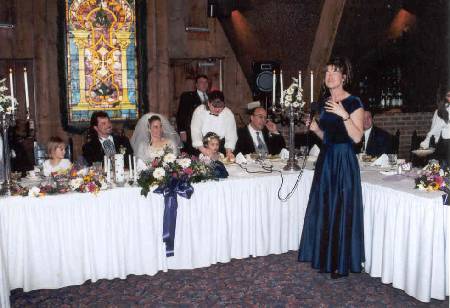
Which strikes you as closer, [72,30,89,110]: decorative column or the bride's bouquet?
the bride's bouquet

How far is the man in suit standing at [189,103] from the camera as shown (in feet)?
23.0

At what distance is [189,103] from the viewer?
7094 mm

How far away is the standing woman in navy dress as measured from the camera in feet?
12.1

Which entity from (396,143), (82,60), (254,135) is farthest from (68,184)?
(82,60)

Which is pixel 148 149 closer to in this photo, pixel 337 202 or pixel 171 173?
pixel 171 173

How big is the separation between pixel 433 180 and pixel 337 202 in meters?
0.70

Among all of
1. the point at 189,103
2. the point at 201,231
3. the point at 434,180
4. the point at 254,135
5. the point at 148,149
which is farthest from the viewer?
the point at 189,103

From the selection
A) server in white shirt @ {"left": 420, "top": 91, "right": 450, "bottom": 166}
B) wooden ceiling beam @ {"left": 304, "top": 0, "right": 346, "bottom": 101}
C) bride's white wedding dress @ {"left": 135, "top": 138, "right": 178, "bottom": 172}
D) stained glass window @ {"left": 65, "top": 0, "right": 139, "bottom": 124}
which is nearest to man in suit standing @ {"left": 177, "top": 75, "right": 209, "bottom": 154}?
wooden ceiling beam @ {"left": 304, "top": 0, "right": 346, "bottom": 101}

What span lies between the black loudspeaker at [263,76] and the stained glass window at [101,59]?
8.55ft

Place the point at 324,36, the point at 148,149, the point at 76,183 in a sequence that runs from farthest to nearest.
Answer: the point at 324,36 → the point at 148,149 → the point at 76,183

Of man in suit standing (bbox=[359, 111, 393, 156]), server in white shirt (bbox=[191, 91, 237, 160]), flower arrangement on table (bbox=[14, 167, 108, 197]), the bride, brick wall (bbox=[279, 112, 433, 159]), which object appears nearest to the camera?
flower arrangement on table (bbox=[14, 167, 108, 197])

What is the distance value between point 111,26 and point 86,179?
577 cm

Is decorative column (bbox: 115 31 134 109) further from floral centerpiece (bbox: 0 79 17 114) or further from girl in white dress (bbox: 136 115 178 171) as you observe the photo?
floral centerpiece (bbox: 0 79 17 114)

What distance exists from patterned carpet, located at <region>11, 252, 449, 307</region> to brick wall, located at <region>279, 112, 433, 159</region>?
477 cm
